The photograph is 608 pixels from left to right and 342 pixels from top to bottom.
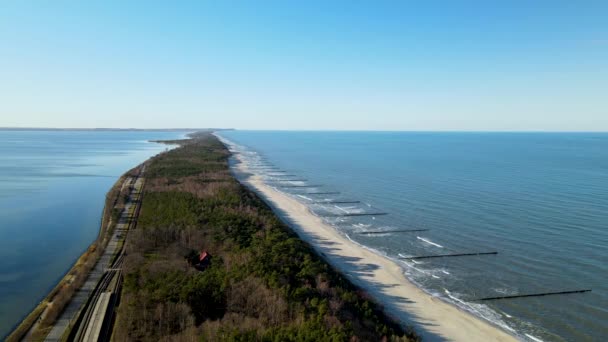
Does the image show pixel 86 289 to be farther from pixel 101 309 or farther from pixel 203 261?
pixel 203 261

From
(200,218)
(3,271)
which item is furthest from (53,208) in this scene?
(200,218)

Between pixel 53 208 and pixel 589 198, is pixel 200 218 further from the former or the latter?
pixel 589 198

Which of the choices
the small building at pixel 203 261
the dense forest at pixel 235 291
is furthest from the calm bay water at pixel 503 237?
the small building at pixel 203 261

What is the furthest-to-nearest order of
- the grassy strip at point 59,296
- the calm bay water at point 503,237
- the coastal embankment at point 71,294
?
the calm bay water at point 503,237 < the grassy strip at point 59,296 < the coastal embankment at point 71,294

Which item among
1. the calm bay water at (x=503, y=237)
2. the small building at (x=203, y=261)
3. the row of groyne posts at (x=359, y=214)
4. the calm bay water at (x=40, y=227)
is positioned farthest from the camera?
the calm bay water at (x=40, y=227)

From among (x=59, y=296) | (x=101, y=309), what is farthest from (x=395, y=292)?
(x=59, y=296)

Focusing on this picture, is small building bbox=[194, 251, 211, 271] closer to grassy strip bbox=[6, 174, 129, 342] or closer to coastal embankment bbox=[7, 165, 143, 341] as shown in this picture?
coastal embankment bbox=[7, 165, 143, 341]

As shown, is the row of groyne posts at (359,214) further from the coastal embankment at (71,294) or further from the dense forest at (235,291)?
the coastal embankment at (71,294)
